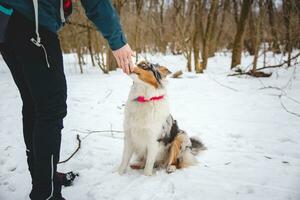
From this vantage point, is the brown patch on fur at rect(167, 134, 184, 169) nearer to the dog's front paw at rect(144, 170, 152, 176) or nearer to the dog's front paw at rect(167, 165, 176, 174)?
the dog's front paw at rect(167, 165, 176, 174)

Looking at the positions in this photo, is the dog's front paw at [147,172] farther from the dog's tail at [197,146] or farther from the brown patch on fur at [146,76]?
the brown patch on fur at [146,76]

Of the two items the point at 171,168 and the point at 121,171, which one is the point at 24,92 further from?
the point at 171,168

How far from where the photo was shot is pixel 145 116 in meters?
2.59

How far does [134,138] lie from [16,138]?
1.83m

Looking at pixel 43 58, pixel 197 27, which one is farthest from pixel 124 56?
pixel 197 27

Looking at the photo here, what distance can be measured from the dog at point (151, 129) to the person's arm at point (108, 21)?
0.66 meters

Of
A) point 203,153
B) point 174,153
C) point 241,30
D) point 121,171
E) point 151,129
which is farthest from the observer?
point 241,30

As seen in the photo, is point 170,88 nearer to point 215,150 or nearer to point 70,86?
point 70,86

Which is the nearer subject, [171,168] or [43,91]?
[43,91]

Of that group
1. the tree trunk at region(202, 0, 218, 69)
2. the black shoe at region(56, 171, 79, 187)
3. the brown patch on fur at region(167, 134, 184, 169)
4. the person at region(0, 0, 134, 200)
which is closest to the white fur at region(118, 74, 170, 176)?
the brown patch on fur at region(167, 134, 184, 169)

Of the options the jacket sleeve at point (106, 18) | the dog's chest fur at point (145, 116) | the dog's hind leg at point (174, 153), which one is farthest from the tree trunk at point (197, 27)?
the jacket sleeve at point (106, 18)

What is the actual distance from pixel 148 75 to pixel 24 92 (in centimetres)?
113

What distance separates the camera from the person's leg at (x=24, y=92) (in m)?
1.65

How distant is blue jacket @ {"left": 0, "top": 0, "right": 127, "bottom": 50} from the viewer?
1.45 meters
